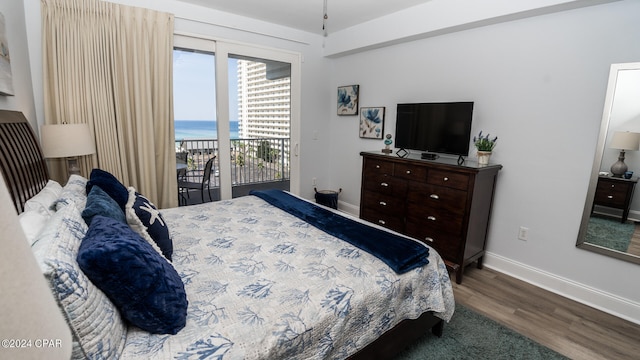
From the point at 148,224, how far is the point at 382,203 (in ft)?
8.19

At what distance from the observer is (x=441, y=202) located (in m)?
2.90

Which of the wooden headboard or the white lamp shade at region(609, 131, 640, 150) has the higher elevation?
the white lamp shade at region(609, 131, 640, 150)

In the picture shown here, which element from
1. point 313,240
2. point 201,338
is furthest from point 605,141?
point 201,338

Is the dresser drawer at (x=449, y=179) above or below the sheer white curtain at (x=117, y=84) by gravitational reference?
below

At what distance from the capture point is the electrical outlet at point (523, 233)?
2.86 metres

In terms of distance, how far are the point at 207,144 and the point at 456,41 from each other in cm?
460

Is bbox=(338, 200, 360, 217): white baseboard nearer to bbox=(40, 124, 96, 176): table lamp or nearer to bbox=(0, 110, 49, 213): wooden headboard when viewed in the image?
bbox=(40, 124, 96, 176): table lamp

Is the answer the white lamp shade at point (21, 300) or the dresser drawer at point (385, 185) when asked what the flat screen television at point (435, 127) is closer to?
the dresser drawer at point (385, 185)

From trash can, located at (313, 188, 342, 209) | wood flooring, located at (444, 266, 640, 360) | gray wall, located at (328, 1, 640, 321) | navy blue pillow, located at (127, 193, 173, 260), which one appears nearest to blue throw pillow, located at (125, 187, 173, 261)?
navy blue pillow, located at (127, 193, 173, 260)

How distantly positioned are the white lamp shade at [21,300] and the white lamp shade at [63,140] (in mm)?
2742

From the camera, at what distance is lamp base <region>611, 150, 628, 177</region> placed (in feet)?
7.63

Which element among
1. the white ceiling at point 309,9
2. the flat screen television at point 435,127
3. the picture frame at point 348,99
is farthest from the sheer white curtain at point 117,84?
the flat screen television at point 435,127

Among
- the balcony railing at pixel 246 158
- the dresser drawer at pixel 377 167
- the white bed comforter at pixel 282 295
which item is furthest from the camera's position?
the balcony railing at pixel 246 158

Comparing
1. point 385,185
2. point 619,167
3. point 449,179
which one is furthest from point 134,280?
point 619,167
